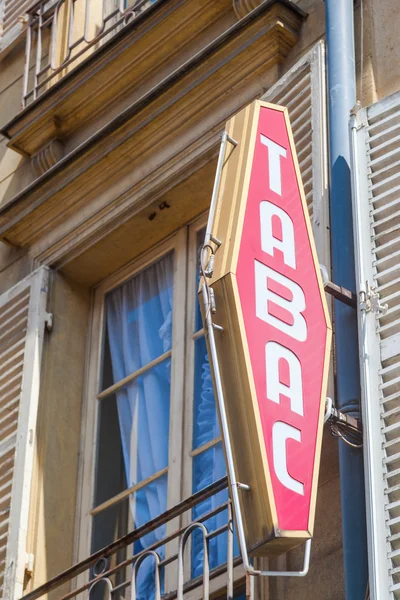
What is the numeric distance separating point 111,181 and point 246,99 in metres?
0.98

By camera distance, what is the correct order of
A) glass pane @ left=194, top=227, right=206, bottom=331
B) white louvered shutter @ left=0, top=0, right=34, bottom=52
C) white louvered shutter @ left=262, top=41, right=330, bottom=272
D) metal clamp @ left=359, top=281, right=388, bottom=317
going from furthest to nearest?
1. white louvered shutter @ left=0, top=0, right=34, bottom=52
2. glass pane @ left=194, top=227, right=206, bottom=331
3. white louvered shutter @ left=262, top=41, right=330, bottom=272
4. metal clamp @ left=359, top=281, right=388, bottom=317

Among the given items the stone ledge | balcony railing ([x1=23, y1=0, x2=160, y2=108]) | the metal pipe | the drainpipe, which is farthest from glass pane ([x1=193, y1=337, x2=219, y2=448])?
balcony railing ([x1=23, y1=0, x2=160, y2=108])

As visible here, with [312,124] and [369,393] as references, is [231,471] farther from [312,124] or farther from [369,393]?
[312,124]

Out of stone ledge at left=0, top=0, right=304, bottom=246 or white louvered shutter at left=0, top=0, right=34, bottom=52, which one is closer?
stone ledge at left=0, top=0, right=304, bottom=246

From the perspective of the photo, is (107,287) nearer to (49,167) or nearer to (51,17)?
(49,167)

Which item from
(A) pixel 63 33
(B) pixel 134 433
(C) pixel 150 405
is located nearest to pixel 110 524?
(B) pixel 134 433

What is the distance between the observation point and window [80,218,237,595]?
6871 millimetres

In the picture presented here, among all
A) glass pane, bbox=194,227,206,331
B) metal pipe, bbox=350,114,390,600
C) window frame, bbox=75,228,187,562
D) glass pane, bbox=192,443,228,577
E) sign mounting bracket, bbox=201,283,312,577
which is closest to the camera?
sign mounting bracket, bbox=201,283,312,577

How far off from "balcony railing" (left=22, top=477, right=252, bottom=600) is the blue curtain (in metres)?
0.20

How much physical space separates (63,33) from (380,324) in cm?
400

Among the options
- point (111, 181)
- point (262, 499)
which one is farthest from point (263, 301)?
point (111, 181)

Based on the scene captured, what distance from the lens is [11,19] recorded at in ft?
32.6

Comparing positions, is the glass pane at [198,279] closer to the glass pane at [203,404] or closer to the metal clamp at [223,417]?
the glass pane at [203,404]

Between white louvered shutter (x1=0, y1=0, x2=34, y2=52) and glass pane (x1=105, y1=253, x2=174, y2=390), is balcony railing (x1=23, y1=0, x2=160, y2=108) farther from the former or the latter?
glass pane (x1=105, y1=253, x2=174, y2=390)
